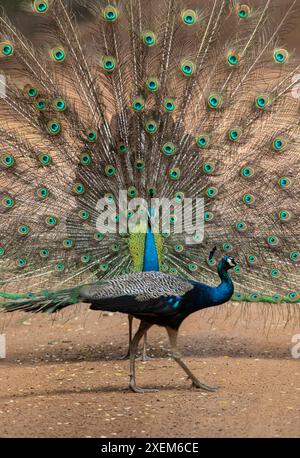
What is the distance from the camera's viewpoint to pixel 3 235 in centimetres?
591

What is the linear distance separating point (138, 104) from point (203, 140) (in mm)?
512

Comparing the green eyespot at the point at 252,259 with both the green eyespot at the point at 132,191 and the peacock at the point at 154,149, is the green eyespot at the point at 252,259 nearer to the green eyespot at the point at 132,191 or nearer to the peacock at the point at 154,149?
the peacock at the point at 154,149

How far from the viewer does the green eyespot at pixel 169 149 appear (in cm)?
587

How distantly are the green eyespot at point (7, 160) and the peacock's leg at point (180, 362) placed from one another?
5.73 ft

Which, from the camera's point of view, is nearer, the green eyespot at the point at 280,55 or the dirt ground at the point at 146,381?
the dirt ground at the point at 146,381

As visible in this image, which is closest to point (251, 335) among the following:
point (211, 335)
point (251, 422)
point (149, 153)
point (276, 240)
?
point (211, 335)

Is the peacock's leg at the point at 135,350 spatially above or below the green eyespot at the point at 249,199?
below

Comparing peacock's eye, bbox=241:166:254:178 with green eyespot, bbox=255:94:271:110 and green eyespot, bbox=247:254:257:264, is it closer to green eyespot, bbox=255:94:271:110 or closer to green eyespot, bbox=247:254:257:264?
green eyespot, bbox=255:94:271:110

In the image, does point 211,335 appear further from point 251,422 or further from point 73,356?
point 251,422

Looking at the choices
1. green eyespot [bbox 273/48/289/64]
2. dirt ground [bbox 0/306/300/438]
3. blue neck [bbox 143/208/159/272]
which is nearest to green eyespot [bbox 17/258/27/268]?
dirt ground [bbox 0/306/300/438]

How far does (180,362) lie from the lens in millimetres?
4957

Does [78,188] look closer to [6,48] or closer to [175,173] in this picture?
[175,173]

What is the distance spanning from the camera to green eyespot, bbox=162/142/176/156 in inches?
231

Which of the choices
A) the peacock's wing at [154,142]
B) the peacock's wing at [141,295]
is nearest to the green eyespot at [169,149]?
the peacock's wing at [154,142]
